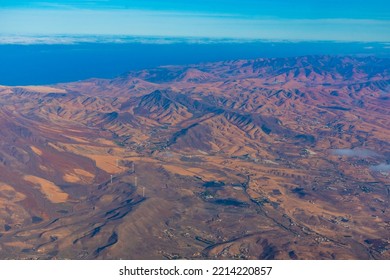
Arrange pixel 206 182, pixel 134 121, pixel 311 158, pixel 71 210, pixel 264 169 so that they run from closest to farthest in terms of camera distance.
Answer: pixel 71 210 < pixel 206 182 < pixel 264 169 < pixel 311 158 < pixel 134 121

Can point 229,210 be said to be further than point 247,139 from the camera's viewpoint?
No

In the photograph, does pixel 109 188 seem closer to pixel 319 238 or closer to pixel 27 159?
pixel 27 159

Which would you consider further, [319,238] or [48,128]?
[48,128]

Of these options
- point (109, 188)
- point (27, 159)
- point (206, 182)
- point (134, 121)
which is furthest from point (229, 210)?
point (134, 121)

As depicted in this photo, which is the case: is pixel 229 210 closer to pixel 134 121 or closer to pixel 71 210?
pixel 71 210
